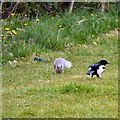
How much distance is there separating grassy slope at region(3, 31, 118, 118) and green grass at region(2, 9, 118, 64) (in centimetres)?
36

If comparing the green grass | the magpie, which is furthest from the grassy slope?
the green grass

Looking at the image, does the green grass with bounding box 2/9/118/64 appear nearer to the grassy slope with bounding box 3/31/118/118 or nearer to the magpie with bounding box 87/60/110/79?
the grassy slope with bounding box 3/31/118/118

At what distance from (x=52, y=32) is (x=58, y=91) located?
14.0 ft

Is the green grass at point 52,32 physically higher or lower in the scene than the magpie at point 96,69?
higher

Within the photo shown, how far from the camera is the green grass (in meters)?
10.1

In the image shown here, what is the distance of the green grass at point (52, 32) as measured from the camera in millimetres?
10070

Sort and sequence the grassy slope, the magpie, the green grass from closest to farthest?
the grassy slope, the magpie, the green grass

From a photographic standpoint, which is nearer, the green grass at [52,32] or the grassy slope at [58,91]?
the grassy slope at [58,91]

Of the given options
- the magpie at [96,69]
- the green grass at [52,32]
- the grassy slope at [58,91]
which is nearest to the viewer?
the grassy slope at [58,91]

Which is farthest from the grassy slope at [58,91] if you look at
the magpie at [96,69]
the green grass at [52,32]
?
the green grass at [52,32]

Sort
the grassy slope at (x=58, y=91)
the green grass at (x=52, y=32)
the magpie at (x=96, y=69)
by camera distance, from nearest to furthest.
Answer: the grassy slope at (x=58, y=91) < the magpie at (x=96, y=69) < the green grass at (x=52, y=32)

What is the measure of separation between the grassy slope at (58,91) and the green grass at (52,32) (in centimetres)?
36

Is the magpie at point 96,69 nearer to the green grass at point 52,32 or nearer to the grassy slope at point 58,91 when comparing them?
the grassy slope at point 58,91

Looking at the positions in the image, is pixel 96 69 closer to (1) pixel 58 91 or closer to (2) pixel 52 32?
(1) pixel 58 91
